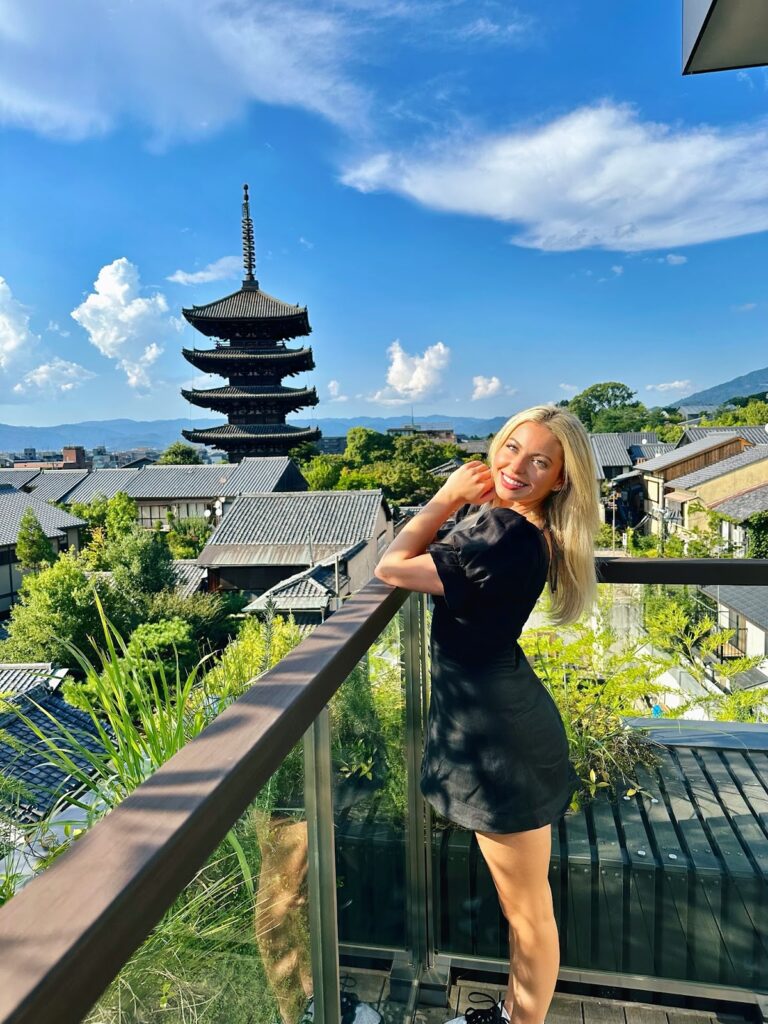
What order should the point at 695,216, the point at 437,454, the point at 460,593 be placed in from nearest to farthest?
the point at 460,593 → the point at 437,454 → the point at 695,216

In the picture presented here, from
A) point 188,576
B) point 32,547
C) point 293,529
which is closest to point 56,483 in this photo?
point 32,547

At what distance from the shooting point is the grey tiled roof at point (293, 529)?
73.2 ft

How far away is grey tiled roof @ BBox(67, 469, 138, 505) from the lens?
3850 centimetres

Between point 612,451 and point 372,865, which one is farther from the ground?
point 612,451

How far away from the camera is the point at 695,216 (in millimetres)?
98625

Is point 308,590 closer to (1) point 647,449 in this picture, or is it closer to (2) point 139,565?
(2) point 139,565

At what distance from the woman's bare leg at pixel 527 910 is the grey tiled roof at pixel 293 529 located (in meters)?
20.5

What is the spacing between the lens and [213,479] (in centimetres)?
3688

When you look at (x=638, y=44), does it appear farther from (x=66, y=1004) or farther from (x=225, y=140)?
(x=66, y=1004)

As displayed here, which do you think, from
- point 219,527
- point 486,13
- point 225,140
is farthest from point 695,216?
point 219,527

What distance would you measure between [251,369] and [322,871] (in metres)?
36.0

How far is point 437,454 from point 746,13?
38.8m

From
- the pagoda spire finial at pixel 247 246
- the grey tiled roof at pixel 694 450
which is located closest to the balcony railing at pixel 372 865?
the grey tiled roof at pixel 694 450

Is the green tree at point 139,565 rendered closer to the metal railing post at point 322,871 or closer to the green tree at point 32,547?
the green tree at point 32,547
